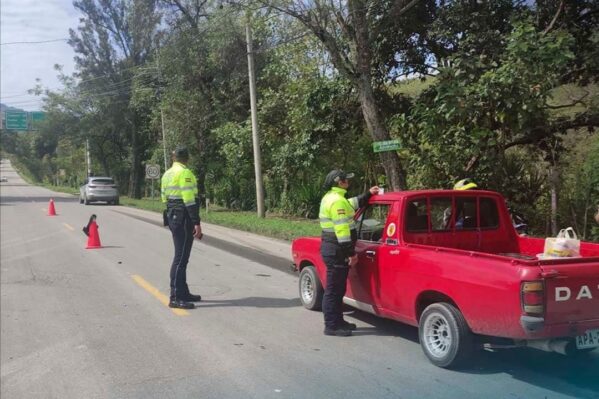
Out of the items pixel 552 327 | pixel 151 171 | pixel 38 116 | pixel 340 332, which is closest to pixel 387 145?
pixel 340 332

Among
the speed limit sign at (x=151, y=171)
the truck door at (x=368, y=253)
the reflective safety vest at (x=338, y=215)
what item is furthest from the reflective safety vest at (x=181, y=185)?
the speed limit sign at (x=151, y=171)

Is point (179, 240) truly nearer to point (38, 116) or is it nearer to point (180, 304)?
point (180, 304)

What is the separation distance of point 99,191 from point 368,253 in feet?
101

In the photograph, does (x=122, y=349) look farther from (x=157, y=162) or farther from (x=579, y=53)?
(x=157, y=162)

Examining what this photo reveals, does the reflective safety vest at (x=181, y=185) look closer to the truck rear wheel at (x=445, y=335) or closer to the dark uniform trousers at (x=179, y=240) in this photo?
the dark uniform trousers at (x=179, y=240)

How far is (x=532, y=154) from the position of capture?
1309cm

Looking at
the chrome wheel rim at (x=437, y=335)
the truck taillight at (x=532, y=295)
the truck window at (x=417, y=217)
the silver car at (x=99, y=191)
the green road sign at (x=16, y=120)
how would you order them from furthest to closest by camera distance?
the green road sign at (x=16, y=120) → the silver car at (x=99, y=191) → the truck window at (x=417, y=217) → the chrome wheel rim at (x=437, y=335) → the truck taillight at (x=532, y=295)

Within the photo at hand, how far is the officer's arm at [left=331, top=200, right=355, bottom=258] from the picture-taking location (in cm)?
585

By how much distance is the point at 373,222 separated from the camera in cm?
632

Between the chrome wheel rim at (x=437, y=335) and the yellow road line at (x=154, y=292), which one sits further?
the yellow road line at (x=154, y=292)

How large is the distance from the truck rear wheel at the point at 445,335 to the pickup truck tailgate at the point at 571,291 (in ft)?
2.39

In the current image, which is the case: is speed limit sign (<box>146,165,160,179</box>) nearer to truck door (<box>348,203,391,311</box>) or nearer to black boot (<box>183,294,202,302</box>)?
black boot (<box>183,294,202,302</box>)

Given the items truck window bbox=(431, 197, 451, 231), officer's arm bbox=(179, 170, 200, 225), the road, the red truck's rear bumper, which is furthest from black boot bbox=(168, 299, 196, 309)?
the red truck's rear bumper

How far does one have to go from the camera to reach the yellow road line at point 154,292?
23.5 feet
